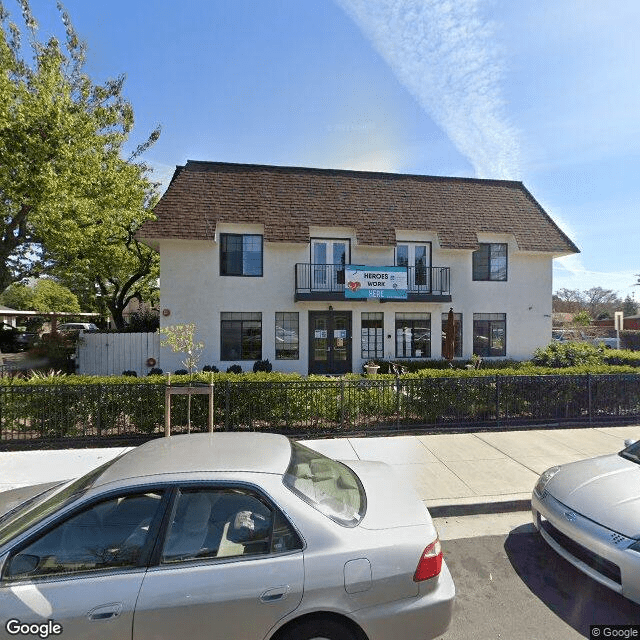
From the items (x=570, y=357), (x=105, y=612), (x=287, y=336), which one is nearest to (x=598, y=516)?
(x=105, y=612)

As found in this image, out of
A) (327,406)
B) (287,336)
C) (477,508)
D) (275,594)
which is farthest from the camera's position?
(287,336)

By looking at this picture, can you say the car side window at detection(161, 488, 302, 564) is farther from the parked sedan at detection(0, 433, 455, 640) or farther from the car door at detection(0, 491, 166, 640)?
the car door at detection(0, 491, 166, 640)

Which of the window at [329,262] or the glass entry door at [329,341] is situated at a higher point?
the window at [329,262]

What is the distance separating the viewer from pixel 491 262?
1666cm

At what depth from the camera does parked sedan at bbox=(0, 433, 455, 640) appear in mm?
2012

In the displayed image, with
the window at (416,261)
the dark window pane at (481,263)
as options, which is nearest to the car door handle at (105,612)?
the window at (416,261)

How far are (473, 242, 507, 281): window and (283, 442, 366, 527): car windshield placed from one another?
15410 mm

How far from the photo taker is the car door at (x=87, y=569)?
1.97 metres

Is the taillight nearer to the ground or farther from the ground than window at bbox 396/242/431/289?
nearer to the ground

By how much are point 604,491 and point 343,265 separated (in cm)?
1232

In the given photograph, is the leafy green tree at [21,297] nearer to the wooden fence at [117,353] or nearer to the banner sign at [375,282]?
the wooden fence at [117,353]

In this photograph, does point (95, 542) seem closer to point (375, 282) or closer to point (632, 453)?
point (632, 453)

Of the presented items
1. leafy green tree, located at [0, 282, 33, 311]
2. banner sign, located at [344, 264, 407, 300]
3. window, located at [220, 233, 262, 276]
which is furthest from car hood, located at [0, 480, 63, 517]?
leafy green tree, located at [0, 282, 33, 311]

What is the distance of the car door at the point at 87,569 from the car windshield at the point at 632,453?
462 cm
